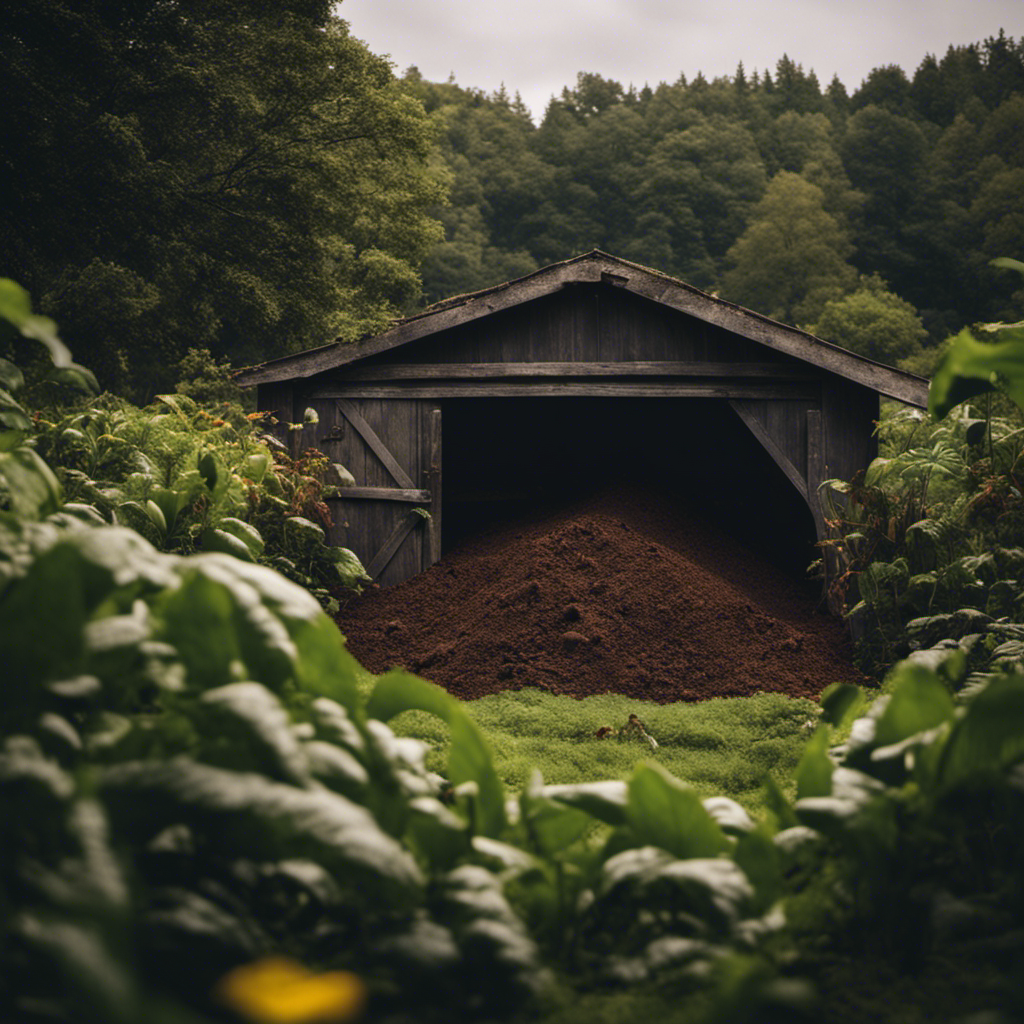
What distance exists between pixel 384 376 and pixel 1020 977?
909 centimetres

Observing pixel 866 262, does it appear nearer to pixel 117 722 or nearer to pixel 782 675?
pixel 782 675

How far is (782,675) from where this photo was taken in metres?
6.89

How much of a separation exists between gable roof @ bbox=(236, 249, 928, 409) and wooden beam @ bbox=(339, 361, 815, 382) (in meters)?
0.32

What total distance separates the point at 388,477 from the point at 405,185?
58.5 feet

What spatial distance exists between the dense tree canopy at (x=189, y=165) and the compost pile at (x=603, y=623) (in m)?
10.2

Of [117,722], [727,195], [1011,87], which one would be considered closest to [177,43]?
[117,722]

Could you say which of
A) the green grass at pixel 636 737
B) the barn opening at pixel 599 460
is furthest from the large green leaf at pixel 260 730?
the barn opening at pixel 599 460

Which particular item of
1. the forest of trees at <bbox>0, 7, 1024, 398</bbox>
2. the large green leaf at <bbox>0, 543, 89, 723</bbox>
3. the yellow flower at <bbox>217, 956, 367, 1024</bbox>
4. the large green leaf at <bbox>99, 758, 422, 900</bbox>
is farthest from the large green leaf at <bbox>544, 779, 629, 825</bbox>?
the forest of trees at <bbox>0, 7, 1024, 398</bbox>

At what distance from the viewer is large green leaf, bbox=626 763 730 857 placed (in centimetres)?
162

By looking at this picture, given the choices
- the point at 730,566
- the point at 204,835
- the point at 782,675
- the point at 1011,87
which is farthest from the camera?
the point at 1011,87

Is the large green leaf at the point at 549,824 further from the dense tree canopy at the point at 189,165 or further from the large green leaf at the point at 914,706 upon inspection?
the dense tree canopy at the point at 189,165

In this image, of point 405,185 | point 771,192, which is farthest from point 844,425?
point 771,192

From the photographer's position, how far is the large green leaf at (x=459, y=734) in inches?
67.7

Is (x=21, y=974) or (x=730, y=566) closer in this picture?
(x=21, y=974)
